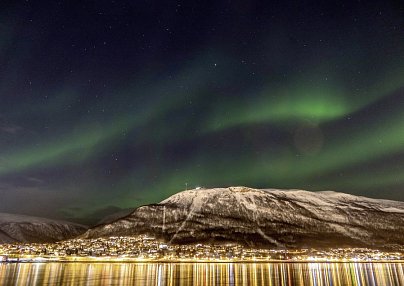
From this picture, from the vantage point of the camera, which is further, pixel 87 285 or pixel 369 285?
pixel 369 285

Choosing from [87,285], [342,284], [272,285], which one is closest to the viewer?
[87,285]

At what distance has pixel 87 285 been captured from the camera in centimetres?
6731

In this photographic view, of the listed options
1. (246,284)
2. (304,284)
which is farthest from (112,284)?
(304,284)

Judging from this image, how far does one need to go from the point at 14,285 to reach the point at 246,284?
45.9m

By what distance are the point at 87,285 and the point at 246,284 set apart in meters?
31.9

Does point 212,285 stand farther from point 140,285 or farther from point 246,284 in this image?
point 140,285

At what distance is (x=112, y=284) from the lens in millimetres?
68938

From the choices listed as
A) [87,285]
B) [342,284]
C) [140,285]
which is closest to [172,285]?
[140,285]

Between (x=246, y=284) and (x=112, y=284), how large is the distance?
2728 centimetres

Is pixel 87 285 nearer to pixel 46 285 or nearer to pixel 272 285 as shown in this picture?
pixel 46 285

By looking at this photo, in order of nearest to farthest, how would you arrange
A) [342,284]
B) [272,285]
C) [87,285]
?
Answer: [87,285] < [272,285] < [342,284]

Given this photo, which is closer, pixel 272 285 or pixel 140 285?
pixel 140 285

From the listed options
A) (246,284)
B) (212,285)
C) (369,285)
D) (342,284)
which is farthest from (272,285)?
(369,285)

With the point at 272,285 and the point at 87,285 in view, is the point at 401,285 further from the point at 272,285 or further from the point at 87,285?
the point at 87,285
